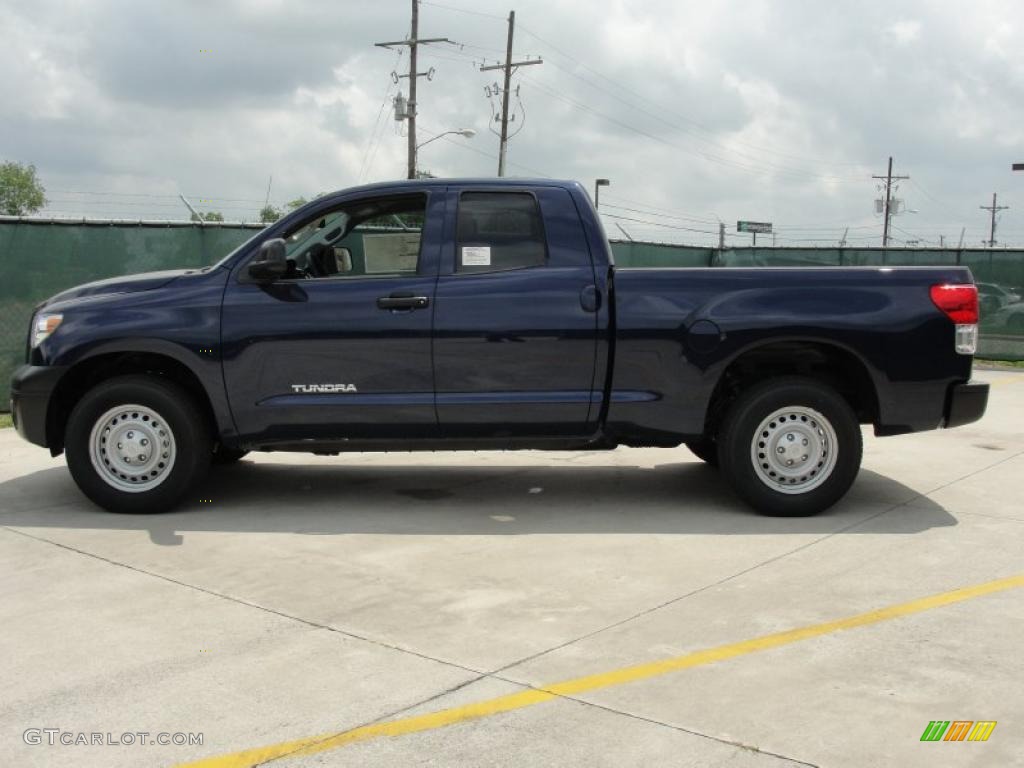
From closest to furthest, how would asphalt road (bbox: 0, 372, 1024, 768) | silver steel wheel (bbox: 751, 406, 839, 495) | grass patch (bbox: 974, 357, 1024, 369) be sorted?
asphalt road (bbox: 0, 372, 1024, 768) → silver steel wheel (bbox: 751, 406, 839, 495) → grass patch (bbox: 974, 357, 1024, 369)

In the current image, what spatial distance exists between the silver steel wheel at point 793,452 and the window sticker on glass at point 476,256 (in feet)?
6.49

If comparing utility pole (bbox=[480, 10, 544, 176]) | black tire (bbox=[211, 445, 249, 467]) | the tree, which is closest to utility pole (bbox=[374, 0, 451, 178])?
utility pole (bbox=[480, 10, 544, 176])

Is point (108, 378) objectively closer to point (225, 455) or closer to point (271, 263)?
point (225, 455)

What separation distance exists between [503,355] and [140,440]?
2321mm

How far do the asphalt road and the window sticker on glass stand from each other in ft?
5.15

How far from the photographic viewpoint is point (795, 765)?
3338 mm

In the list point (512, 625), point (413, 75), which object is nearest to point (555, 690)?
point (512, 625)

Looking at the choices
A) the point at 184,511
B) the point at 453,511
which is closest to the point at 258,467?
the point at 184,511

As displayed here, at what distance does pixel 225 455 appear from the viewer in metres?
7.79

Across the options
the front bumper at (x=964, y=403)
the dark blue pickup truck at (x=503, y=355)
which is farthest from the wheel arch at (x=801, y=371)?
the front bumper at (x=964, y=403)

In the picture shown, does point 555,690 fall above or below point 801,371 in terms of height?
below

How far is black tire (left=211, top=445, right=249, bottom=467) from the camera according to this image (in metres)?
7.68

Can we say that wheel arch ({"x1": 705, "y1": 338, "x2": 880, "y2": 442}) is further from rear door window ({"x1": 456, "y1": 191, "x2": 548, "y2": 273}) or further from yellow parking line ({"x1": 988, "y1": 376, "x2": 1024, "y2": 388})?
yellow parking line ({"x1": 988, "y1": 376, "x2": 1024, "y2": 388})

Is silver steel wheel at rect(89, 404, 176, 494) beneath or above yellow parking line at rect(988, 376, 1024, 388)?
beneath
